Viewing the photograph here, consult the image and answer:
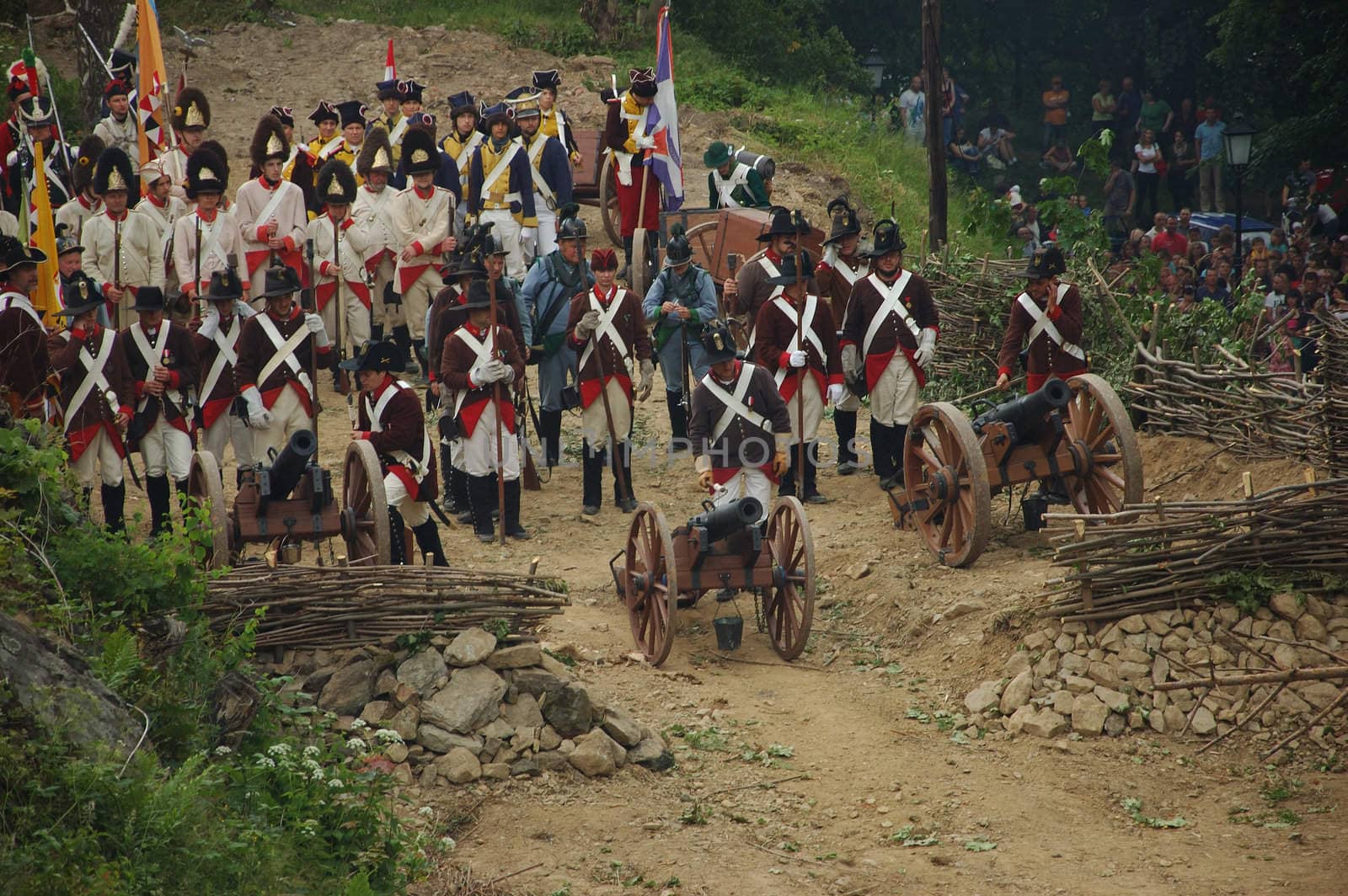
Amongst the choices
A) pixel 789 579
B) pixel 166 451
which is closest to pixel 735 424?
pixel 789 579

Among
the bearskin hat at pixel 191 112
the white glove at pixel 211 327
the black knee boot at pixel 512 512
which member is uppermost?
the bearskin hat at pixel 191 112

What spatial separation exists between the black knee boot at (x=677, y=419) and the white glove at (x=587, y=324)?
5.51 ft

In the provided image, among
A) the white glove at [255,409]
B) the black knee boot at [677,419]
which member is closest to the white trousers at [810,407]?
the black knee boot at [677,419]

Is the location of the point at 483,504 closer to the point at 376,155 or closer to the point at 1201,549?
the point at 376,155

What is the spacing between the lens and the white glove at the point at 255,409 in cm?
1116

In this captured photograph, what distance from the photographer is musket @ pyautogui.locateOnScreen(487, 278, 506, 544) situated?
1135 centimetres

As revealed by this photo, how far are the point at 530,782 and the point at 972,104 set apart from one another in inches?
898

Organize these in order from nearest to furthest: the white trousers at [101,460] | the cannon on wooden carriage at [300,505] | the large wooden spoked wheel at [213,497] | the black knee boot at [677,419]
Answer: the large wooden spoked wheel at [213,497] < the cannon on wooden carriage at [300,505] < the white trousers at [101,460] < the black knee boot at [677,419]

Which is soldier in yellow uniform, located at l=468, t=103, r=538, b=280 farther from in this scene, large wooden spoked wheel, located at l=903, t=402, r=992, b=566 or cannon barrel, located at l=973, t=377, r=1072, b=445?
cannon barrel, located at l=973, t=377, r=1072, b=445

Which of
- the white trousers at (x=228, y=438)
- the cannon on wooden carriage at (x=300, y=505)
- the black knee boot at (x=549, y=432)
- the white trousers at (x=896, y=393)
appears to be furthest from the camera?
the black knee boot at (x=549, y=432)

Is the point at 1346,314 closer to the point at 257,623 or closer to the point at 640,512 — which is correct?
the point at 640,512

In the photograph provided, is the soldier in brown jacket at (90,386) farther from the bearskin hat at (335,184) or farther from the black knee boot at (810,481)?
the black knee boot at (810,481)

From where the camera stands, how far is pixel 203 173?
13.6 metres

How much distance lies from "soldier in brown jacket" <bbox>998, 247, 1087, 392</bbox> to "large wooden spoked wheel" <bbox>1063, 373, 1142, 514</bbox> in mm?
934
